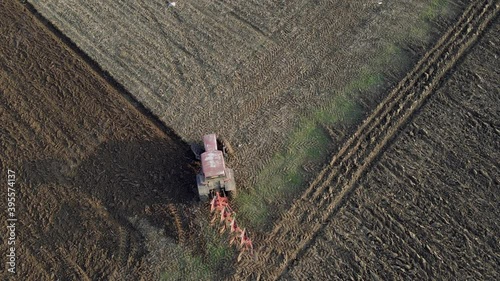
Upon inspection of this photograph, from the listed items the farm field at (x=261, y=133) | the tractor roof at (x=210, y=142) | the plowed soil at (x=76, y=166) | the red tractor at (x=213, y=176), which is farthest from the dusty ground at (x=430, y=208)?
the plowed soil at (x=76, y=166)

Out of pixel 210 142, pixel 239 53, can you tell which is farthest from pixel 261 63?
pixel 210 142

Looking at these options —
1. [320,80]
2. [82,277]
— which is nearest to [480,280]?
[320,80]

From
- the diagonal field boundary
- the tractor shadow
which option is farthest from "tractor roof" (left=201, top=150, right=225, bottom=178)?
the diagonal field boundary

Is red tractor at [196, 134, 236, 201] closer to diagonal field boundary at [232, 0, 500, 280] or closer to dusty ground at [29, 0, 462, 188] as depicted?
dusty ground at [29, 0, 462, 188]

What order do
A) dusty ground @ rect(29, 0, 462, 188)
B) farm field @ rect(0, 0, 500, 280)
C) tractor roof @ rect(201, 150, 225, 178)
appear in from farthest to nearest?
dusty ground @ rect(29, 0, 462, 188) < farm field @ rect(0, 0, 500, 280) < tractor roof @ rect(201, 150, 225, 178)

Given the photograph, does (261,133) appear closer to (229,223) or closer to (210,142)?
(210,142)

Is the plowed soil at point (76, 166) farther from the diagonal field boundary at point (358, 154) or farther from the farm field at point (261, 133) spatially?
the diagonal field boundary at point (358, 154)

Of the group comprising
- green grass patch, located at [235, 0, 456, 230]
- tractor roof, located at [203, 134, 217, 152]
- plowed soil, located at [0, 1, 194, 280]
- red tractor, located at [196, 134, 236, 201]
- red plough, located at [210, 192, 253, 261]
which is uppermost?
green grass patch, located at [235, 0, 456, 230]
